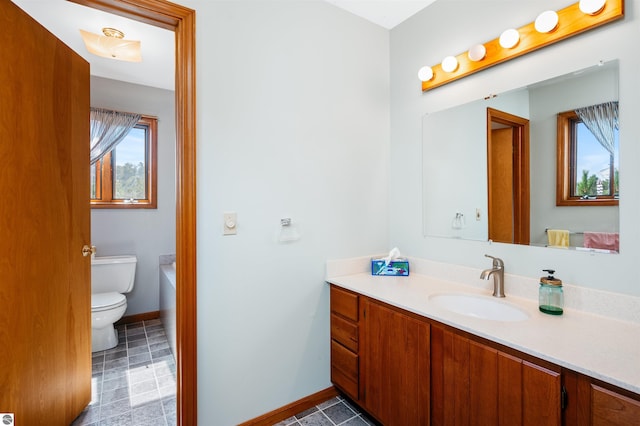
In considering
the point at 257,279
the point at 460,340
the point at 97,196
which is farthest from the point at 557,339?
the point at 97,196

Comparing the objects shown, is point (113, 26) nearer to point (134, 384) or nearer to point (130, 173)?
point (130, 173)

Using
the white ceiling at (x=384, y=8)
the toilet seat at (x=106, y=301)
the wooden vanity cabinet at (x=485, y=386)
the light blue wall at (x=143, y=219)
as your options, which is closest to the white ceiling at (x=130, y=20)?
the white ceiling at (x=384, y=8)

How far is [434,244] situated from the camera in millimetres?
1951

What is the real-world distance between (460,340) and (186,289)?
48.7 inches

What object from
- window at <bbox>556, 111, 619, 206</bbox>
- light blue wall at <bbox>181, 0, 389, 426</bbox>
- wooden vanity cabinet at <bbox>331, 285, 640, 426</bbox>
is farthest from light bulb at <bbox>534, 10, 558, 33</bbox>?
wooden vanity cabinet at <bbox>331, 285, 640, 426</bbox>

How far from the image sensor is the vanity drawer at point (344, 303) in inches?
68.3

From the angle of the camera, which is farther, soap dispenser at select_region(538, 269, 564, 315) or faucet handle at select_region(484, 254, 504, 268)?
faucet handle at select_region(484, 254, 504, 268)

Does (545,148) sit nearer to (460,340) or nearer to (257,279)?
(460,340)

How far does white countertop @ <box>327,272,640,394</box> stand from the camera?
0.87 metres

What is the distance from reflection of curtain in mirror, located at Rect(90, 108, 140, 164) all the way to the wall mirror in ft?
9.02

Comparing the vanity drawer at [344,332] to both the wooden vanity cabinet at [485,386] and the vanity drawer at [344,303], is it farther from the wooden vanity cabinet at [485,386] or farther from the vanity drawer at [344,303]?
the wooden vanity cabinet at [485,386]

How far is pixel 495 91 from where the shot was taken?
64.8 inches

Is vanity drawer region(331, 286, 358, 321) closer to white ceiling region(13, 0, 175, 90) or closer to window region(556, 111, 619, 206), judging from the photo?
window region(556, 111, 619, 206)

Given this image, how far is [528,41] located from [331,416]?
2243mm
